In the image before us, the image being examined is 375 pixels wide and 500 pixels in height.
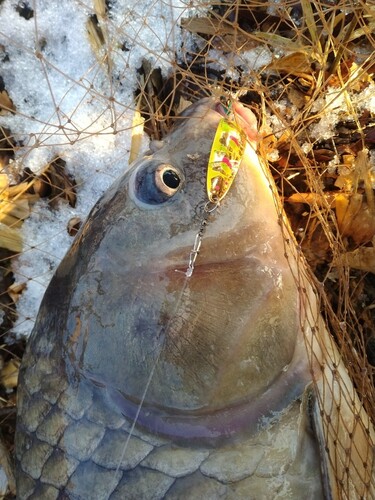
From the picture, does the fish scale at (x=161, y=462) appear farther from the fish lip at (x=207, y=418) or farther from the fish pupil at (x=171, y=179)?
the fish pupil at (x=171, y=179)

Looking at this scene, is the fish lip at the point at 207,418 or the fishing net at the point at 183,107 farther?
the fishing net at the point at 183,107

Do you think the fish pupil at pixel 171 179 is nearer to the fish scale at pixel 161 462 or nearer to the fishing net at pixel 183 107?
the fishing net at pixel 183 107

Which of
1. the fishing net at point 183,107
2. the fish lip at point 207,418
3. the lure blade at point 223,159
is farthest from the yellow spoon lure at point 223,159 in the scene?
the fish lip at point 207,418

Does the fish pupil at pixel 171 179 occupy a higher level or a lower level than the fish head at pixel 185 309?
higher

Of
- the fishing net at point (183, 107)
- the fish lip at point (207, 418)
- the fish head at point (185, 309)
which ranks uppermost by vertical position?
the fishing net at point (183, 107)

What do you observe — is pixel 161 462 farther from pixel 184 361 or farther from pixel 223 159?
pixel 223 159

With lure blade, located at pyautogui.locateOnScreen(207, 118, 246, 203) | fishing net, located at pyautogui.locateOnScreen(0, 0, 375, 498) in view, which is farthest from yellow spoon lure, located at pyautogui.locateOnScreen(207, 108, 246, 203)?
fishing net, located at pyautogui.locateOnScreen(0, 0, 375, 498)
